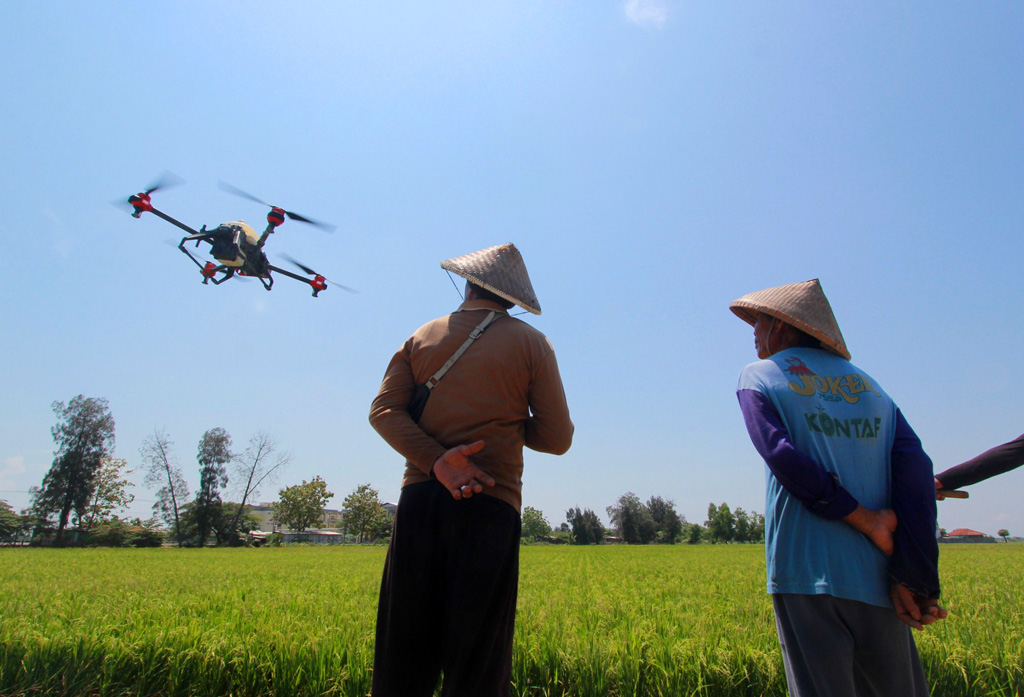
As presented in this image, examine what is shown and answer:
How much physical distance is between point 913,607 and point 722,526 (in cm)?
9791

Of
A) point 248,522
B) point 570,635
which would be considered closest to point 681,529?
point 248,522

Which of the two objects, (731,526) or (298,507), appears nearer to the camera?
(298,507)

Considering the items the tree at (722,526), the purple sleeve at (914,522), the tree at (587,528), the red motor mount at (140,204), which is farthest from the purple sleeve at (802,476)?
the tree at (722,526)

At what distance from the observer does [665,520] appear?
279 feet

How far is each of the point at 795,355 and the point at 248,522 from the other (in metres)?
68.6

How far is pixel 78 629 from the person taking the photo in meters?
4.30

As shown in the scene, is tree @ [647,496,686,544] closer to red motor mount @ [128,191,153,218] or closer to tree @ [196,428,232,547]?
tree @ [196,428,232,547]

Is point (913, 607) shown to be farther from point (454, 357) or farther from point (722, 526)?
point (722, 526)

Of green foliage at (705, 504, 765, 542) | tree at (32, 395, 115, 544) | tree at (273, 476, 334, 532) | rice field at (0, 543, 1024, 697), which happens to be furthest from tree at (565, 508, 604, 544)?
rice field at (0, 543, 1024, 697)

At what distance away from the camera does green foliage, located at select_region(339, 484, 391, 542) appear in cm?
6906

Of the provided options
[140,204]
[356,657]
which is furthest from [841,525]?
[140,204]

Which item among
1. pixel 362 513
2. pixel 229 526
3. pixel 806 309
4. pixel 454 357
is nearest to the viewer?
pixel 806 309

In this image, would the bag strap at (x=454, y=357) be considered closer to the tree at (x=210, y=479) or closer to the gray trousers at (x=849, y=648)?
the gray trousers at (x=849, y=648)

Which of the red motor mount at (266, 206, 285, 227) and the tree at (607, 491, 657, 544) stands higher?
the red motor mount at (266, 206, 285, 227)
